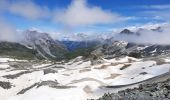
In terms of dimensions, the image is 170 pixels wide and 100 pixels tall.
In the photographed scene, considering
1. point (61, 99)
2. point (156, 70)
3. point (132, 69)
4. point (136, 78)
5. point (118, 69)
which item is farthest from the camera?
point (118, 69)

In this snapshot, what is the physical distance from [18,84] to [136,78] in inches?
1222

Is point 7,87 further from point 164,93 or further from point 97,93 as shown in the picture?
point 164,93

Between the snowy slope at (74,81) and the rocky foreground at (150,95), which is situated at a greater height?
the rocky foreground at (150,95)

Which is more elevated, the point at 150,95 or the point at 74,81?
the point at 150,95

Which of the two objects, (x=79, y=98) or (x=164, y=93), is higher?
(x=164, y=93)

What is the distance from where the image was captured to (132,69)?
322 ft

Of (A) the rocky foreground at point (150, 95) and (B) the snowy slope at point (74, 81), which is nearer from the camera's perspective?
(A) the rocky foreground at point (150, 95)

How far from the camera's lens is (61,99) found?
61.7 metres

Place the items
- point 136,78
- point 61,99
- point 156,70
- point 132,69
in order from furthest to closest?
point 132,69 → point 156,70 → point 136,78 → point 61,99

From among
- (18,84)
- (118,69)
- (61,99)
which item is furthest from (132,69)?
(61,99)

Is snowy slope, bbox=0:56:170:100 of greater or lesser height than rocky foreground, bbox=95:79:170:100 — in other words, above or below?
below

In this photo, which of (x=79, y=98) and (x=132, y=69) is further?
(x=132, y=69)

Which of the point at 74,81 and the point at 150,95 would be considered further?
the point at 74,81

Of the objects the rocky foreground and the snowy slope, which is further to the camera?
the snowy slope
